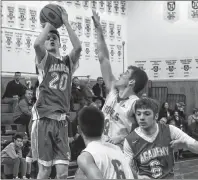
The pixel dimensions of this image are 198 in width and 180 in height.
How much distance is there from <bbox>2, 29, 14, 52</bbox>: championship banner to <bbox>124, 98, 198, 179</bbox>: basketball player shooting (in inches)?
267

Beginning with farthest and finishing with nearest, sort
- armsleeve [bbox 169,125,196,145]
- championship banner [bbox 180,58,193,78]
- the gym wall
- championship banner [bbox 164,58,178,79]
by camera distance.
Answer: the gym wall < championship banner [bbox 164,58,178,79] < championship banner [bbox 180,58,193,78] < armsleeve [bbox 169,125,196,145]

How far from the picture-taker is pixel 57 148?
12.7 feet

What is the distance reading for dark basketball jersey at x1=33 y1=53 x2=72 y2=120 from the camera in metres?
3.88

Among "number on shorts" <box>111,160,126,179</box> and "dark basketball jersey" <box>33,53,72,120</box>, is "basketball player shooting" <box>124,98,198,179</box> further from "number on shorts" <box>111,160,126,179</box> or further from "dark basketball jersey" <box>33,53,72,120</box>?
"dark basketball jersey" <box>33,53,72,120</box>

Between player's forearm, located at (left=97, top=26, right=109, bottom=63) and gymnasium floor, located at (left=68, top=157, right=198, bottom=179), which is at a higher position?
player's forearm, located at (left=97, top=26, right=109, bottom=63)

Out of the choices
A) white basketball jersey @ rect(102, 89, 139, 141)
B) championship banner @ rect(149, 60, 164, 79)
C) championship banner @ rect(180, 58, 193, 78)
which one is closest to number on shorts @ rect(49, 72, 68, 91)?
white basketball jersey @ rect(102, 89, 139, 141)

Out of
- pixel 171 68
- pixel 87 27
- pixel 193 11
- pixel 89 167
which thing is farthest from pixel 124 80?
pixel 87 27

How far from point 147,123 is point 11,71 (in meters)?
6.81

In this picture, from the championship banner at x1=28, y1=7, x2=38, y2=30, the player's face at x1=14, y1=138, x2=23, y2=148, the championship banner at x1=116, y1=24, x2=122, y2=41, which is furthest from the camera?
the championship banner at x1=28, y1=7, x2=38, y2=30

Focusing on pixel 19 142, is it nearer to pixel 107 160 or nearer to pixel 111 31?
pixel 111 31

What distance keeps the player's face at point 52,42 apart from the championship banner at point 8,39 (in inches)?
227

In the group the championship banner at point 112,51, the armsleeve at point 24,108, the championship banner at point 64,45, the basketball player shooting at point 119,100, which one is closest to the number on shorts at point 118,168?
the basketball player shooting at point 119,100

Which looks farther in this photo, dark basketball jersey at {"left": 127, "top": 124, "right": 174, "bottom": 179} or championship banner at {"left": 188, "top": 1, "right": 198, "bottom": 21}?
championship banner at {"left": 188, "top": 1, "right": 198, "bottom": 21}

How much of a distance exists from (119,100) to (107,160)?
1478mm
